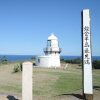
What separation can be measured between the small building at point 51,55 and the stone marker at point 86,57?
29.8 metres

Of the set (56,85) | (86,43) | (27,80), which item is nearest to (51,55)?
(56,85)

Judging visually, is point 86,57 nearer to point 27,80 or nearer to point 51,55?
point 27,80

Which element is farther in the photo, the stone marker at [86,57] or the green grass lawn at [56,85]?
the green grass lawn at [56,85]

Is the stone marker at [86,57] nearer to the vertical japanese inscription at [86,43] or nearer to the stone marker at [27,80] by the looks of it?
the vertical japanese inscription at [86,43]

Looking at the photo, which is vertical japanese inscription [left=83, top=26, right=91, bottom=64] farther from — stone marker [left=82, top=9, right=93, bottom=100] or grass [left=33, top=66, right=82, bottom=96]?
grass [left=33, top=66, right=82, bottom=96]

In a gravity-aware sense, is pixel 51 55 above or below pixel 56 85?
above

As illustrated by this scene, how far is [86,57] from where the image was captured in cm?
1153

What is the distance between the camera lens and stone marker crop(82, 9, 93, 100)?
37.1 feet

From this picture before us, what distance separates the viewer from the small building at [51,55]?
41406mm

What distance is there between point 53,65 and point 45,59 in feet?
6.73

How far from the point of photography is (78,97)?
11625 millimetres

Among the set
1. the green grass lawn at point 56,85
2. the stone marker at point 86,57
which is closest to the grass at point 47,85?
the green grass lawn at point 56,85

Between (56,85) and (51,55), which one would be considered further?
(51,55)

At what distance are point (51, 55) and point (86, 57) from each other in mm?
31480
